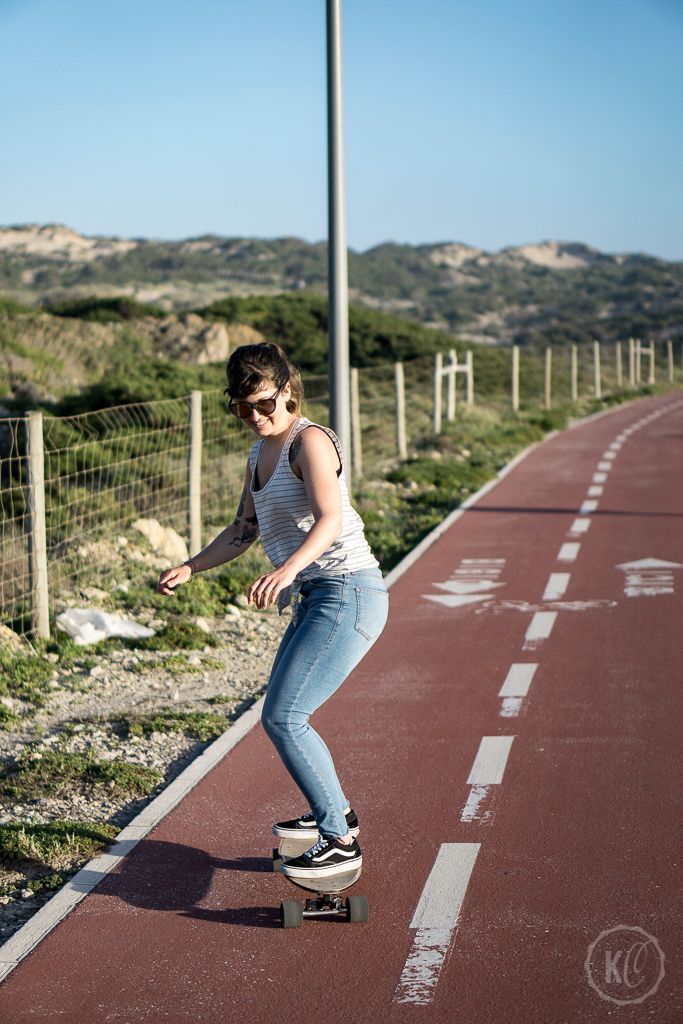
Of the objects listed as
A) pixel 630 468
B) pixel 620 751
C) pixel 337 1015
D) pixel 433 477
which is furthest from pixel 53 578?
pixel 630 468

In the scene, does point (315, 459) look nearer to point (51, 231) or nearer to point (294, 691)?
point (294, 691)

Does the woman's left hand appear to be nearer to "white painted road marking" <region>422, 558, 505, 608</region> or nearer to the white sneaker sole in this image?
the white sneaker sole

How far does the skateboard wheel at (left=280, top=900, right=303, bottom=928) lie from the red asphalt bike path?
0.04 meters

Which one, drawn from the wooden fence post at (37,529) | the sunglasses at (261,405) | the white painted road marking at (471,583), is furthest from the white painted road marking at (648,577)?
the sunglasses at (261,405)

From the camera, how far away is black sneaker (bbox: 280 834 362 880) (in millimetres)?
4598

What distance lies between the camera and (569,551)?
506 inches

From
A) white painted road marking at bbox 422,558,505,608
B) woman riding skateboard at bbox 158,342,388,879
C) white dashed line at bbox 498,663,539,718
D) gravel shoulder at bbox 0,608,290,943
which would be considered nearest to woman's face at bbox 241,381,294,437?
woman riding skateboard at bbox 158,342,388,879

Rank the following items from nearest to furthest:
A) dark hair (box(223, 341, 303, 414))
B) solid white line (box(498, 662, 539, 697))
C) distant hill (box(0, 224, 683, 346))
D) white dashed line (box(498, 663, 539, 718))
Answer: dark hair (box(223, 341, 303, 414)), white dashed line (box(498, 663, 539, 718)), solid white line (box(498, 662, 539, 697)), distant hill (box(0, 224, 683, 346))

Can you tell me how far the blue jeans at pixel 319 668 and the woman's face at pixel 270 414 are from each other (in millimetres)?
557

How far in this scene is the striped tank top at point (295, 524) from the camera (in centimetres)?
451

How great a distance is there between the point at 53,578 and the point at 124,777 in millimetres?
4878

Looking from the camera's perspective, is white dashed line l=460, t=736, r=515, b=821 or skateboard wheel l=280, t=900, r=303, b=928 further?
white dashed line l=460, t=736, r=515, b=821

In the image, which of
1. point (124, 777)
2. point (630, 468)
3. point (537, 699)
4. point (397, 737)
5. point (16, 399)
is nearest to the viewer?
point (124, 777)

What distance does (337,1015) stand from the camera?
3.91 metres
